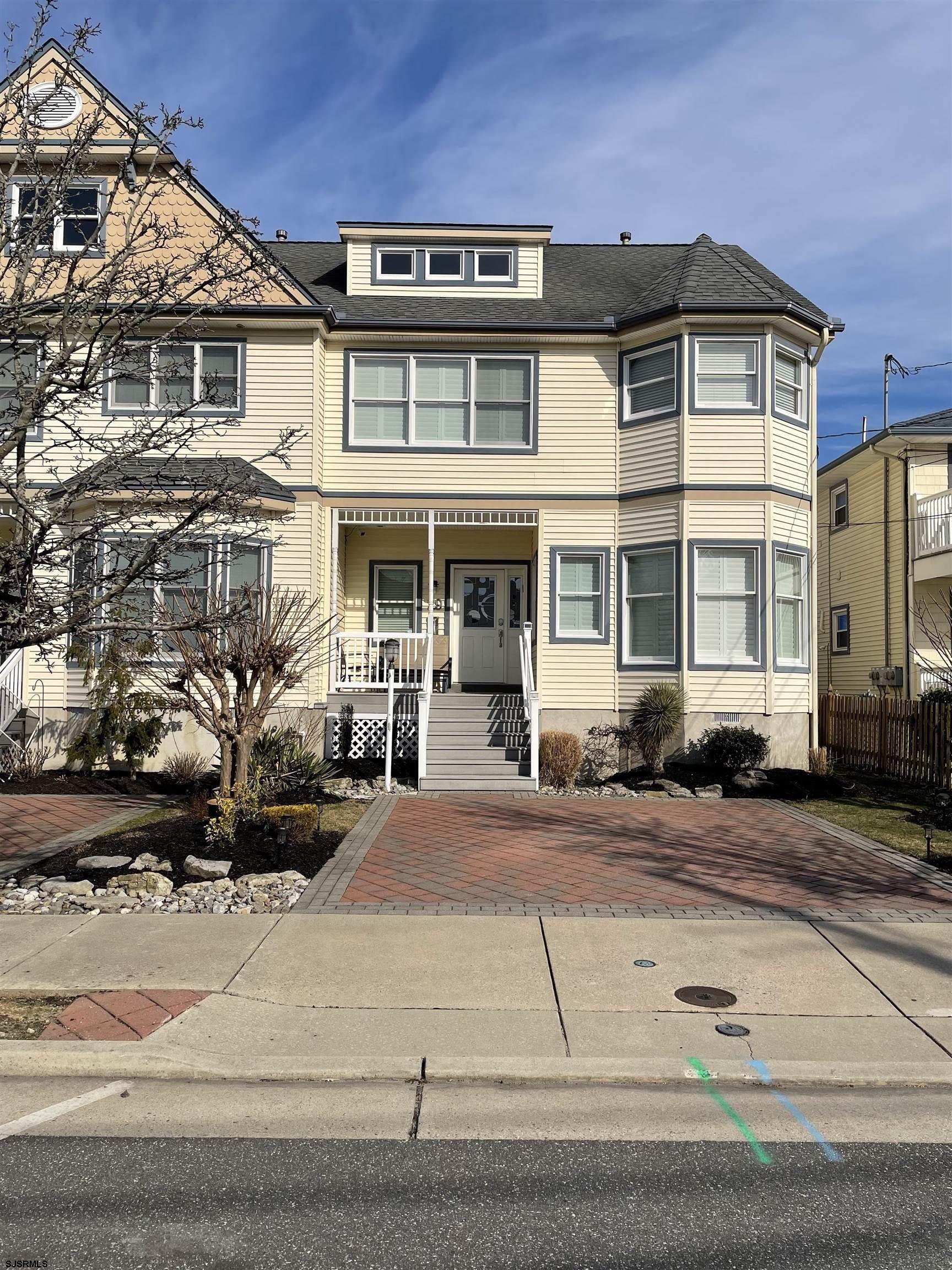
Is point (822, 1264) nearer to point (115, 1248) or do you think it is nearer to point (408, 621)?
point (115, 1248)

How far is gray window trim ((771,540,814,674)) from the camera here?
49.8ft

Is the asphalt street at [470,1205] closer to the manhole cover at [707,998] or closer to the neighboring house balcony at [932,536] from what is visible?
the manhole cover at [707,998]

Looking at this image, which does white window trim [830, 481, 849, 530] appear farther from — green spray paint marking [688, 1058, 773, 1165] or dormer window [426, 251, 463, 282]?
green spray paint marking [688, 1058, 773, 1165]

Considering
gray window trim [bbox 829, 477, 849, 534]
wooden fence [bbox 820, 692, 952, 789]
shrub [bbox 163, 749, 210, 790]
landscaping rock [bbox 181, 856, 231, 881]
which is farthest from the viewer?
gray window trim [bbox 829, 477, 849, 534]

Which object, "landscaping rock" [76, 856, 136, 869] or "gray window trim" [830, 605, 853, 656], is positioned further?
"gray window trim" [830, 605, 853, 656]

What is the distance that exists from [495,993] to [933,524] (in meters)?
18.2

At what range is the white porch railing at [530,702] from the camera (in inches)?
520

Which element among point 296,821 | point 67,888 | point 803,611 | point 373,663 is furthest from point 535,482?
point 67,888

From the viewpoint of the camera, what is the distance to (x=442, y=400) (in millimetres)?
16312

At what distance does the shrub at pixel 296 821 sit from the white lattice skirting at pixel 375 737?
16.5ft

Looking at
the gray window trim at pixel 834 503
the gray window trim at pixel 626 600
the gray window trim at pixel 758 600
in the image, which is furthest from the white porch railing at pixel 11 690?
the gray window trim at pixel 834 503

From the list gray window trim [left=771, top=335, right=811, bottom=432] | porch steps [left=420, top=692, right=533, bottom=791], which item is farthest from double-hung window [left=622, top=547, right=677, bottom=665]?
gray window trim [left=771, top=335, right=811, bottom=432]

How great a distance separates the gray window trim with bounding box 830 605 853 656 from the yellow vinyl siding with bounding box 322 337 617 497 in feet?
35.9

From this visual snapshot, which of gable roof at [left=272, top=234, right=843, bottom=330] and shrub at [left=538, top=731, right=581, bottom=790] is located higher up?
gable roof at [left=272, top=234, right=843, bottom=330]
